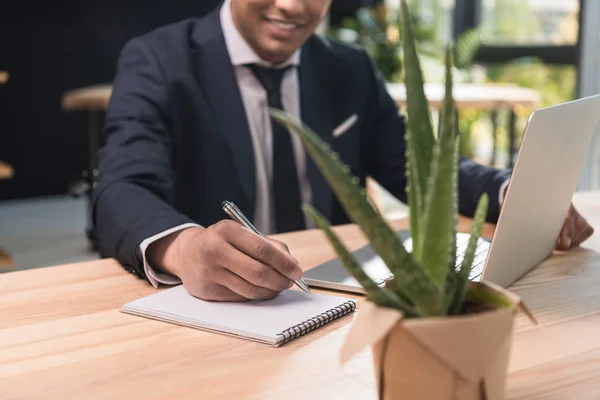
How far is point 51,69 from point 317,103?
13.5 ft

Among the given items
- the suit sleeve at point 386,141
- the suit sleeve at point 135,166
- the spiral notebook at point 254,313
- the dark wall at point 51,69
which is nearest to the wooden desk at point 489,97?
the suit sleeve at point 386,141

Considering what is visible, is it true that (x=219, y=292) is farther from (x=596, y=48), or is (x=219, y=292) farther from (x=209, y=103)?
(x=596, y=48)

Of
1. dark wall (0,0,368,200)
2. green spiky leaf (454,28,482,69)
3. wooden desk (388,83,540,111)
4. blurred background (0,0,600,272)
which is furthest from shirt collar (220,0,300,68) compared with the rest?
dark wall (0,0,368,200)

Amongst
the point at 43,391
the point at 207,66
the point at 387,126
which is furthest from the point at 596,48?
the point at 43,391

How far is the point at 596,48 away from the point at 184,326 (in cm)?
413

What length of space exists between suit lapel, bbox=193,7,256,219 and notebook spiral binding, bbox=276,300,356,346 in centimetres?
76

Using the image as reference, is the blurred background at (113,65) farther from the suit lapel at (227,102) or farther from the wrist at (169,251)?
the wrist at (169,251)

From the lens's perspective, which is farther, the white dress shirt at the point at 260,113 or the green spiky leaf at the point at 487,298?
the white dress shirt at the point at 260,113

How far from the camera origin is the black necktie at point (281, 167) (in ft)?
5.58

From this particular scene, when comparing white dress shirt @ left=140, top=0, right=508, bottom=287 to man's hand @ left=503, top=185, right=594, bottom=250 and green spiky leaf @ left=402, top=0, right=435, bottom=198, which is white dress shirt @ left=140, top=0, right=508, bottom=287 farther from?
green spiky leaf @ left=402, top=0, right=435, bottom=198

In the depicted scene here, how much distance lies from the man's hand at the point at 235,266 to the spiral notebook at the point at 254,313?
0.7 inches

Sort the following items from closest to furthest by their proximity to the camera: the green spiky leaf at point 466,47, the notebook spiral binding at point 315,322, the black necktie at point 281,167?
1. the notebook spiral binding at point 315,322
2. the black necktie at point 281,167
3. the green spiky leaf at point 466,47

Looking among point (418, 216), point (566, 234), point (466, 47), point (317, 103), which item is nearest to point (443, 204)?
point (418, 216)

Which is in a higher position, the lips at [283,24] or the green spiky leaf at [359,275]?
the lips at [283,24]
